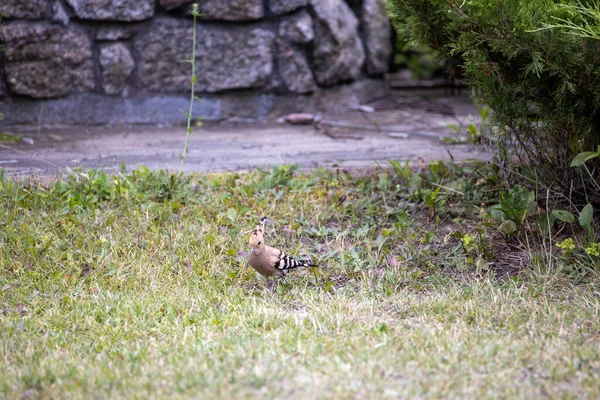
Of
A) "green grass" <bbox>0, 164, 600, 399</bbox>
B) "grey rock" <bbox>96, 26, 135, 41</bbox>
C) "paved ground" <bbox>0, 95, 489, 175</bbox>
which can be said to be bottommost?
"green grass" <bbox>0, 164, 600, 399</bbox>

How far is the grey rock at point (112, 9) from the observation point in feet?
16.8

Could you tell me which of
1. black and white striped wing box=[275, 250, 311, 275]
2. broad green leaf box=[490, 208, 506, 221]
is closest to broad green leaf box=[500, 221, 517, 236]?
broad green leaf box=[490, 208, 506, 221]

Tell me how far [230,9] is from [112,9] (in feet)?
2.94

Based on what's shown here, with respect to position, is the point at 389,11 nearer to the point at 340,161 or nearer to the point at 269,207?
the point at 340,161

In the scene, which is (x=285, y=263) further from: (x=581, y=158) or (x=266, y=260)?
(x=581, y=158)

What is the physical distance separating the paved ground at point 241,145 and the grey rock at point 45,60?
1.04 feet

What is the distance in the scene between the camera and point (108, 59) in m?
5.26

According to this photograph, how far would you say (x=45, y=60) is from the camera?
5.13 metres

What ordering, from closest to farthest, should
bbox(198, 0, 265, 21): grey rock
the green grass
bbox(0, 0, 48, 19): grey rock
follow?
the green grass
bbox(0, 0, 48, 19): grey rock
bbox(198, 0, 265, 21): grey rock

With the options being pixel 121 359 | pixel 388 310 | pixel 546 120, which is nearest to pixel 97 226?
pixel 121 359

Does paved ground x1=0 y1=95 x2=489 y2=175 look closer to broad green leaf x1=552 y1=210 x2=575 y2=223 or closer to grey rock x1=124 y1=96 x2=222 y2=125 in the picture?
grey rock x1=124 y1=96 x2=222 y2=125

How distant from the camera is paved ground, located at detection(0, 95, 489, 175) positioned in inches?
173

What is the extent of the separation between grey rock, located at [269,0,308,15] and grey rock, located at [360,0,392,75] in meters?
0.96

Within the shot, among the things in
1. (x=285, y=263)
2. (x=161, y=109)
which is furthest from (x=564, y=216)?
(x=161, y=109)
